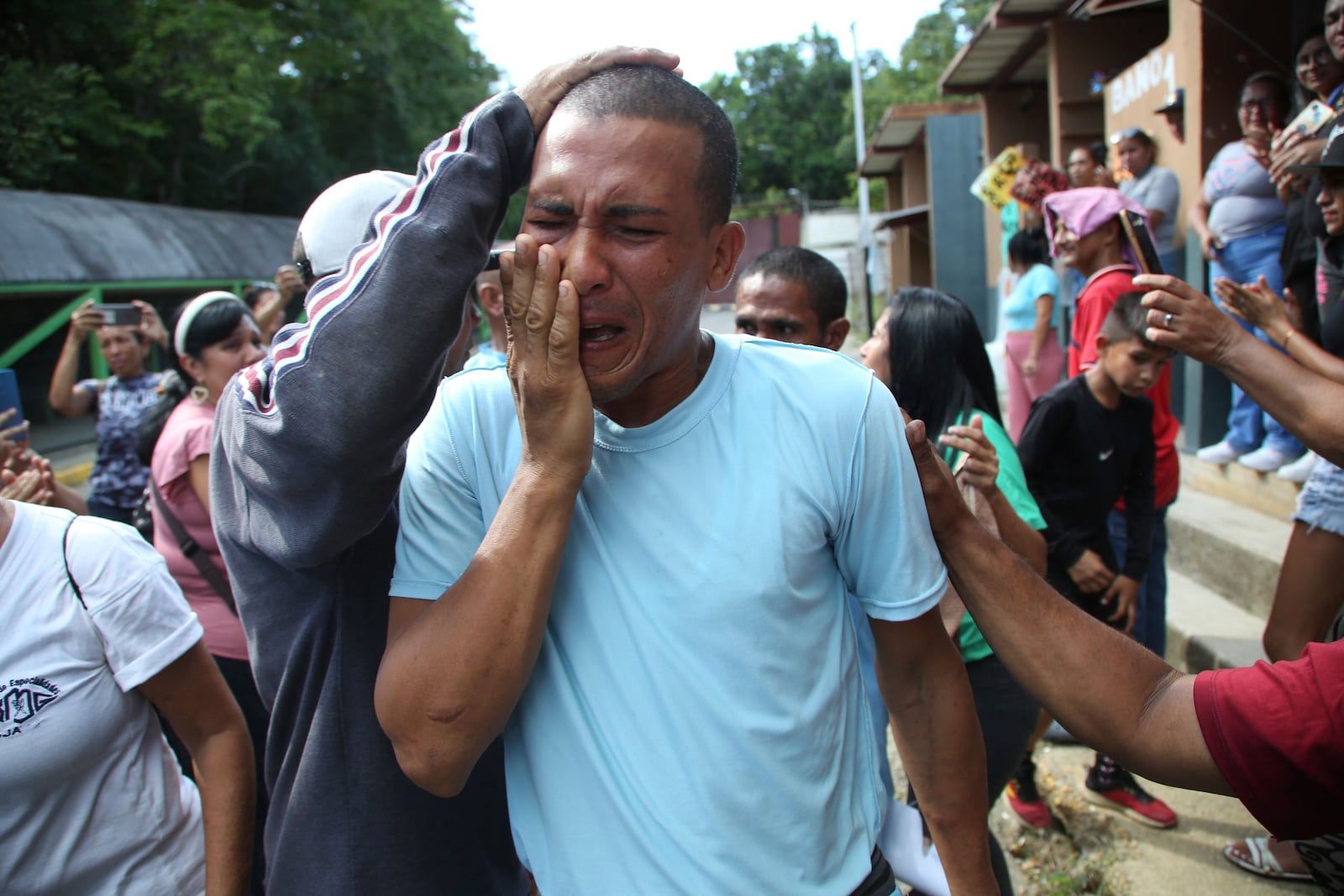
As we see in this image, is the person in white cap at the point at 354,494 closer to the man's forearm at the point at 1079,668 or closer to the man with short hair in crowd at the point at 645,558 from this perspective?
the man with short hair in crowd at the point at 645,558

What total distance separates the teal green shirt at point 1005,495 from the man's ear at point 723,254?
3.67 ft

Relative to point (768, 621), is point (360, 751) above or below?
below

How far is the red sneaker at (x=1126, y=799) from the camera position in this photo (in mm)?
3430

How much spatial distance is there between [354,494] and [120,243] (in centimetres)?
1669

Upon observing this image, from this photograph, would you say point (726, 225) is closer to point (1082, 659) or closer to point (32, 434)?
point (1082, 659)

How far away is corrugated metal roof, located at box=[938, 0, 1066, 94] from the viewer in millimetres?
9289

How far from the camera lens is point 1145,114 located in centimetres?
735

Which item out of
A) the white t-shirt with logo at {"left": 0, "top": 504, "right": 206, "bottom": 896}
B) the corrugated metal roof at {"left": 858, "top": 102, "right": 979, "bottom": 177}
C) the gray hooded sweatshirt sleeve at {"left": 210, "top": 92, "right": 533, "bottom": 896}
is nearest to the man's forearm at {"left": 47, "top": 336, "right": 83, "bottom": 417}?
the white t-shirt with logo at {"left": 0, "top": 504, "right": 206, "bottom": 896}

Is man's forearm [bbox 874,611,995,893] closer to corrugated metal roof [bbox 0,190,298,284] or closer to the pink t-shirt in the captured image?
the pink t-shirt

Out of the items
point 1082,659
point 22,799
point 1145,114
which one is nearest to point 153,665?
point 22,799

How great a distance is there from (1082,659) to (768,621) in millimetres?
540

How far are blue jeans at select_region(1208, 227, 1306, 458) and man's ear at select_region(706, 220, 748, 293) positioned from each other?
473 centimetres

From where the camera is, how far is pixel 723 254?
1.58 metres

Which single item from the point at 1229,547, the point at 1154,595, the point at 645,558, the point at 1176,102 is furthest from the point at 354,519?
the point at 1176,102
